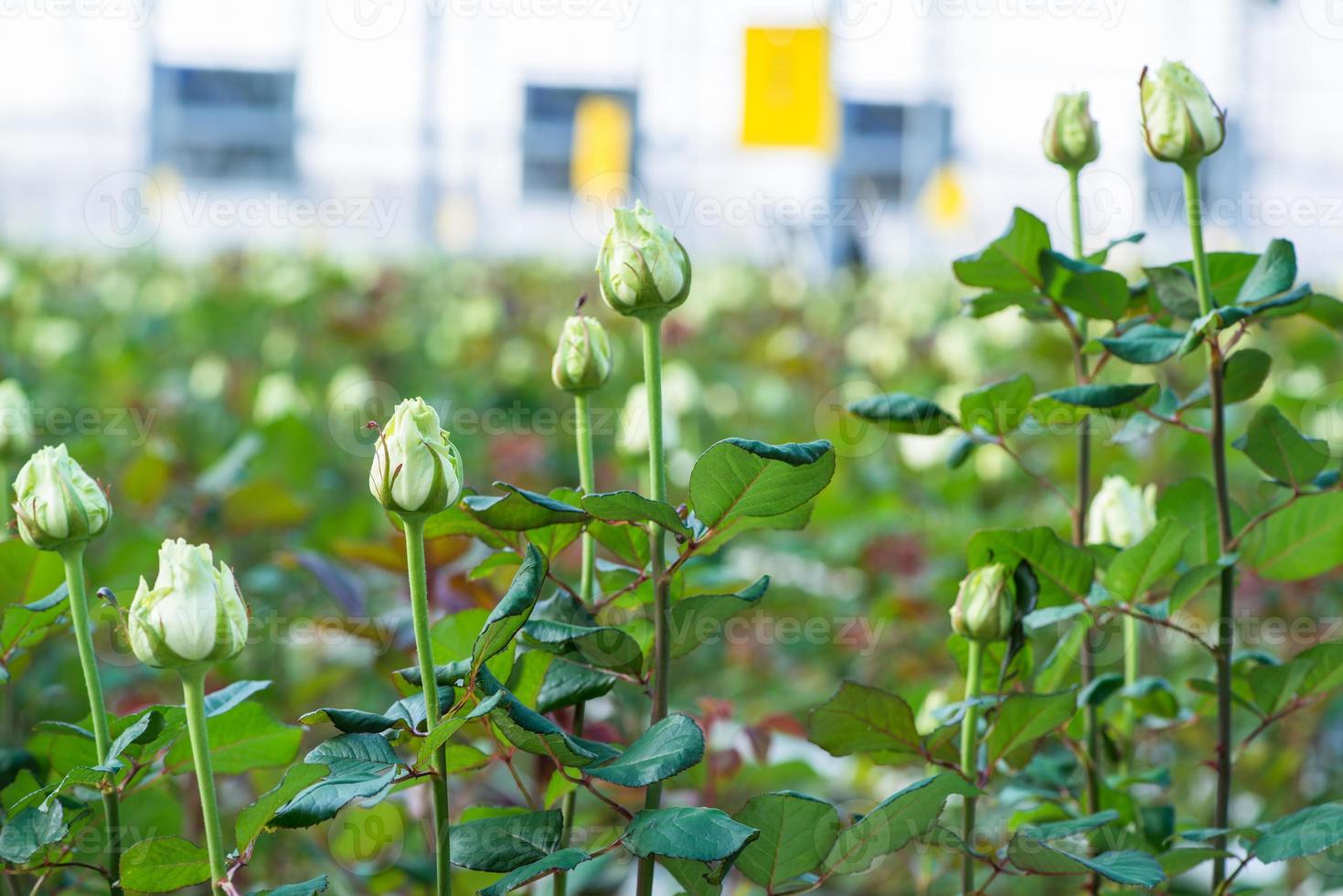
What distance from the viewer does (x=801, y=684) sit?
1.41m

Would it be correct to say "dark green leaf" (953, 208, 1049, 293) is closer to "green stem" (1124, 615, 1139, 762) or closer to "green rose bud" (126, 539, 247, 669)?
"green stem" (1124, 615, 1139, 762)

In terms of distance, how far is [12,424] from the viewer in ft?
2.19

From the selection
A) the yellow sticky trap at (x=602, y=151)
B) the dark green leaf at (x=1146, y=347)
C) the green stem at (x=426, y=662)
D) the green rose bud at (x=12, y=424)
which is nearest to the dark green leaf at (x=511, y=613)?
the green stem at (x=426, y=662)

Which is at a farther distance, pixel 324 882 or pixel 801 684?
pixel 801 684

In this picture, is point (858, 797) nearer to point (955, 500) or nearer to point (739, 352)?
point (955, 500)

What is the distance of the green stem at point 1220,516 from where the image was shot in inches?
17.8

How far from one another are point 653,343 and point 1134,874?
0.22m

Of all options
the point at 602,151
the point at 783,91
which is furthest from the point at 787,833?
the point at 602,151

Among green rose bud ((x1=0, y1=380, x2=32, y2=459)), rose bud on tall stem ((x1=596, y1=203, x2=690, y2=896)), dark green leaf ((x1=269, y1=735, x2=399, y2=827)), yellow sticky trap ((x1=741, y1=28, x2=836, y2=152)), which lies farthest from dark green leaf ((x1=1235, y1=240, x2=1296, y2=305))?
yellow sticky trap ((x1=741, y1=28, x2=836, y2=152))

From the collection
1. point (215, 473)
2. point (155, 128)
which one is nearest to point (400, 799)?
point (215, 473)

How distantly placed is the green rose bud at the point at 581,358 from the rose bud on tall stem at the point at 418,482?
10cm

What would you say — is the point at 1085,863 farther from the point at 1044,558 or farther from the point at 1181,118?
the point at 1181,118

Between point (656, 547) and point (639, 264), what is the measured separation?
0.30 feet

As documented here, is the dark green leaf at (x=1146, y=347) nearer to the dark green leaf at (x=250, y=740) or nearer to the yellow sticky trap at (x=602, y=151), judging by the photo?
the dark green leaf at (x=250, y=740)
